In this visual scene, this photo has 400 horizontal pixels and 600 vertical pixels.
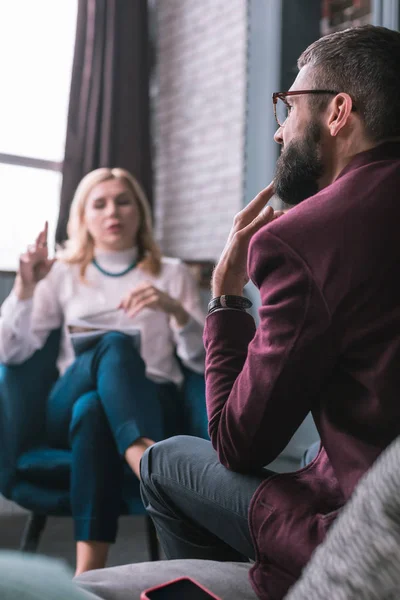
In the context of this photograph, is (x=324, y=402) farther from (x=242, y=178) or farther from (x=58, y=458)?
(x=242, y=178)

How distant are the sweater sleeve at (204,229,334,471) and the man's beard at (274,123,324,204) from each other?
0.22 metres

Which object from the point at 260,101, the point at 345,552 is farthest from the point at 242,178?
the point at 345,552

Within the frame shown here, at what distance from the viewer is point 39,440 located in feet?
6.29

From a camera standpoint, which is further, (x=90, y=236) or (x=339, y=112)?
(x=90, y=236)

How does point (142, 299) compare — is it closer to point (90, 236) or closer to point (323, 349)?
point (90, 236)

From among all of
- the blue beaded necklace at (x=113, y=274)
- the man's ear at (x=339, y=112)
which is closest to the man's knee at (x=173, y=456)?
the man's ear at (x=339, y=112)

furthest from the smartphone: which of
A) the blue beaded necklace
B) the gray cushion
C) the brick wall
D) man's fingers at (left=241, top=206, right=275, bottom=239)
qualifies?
the brick wall

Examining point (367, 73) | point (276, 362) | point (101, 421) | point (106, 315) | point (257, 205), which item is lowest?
point (101, 421)

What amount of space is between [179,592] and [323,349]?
0.30 meters

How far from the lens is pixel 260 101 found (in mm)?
3062

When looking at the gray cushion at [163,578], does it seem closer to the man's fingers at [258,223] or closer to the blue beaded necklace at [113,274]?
the man's fingers at [258,223]

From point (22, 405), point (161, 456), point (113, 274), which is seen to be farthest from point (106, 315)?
point (161, 456)

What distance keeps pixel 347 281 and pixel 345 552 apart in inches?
15.4

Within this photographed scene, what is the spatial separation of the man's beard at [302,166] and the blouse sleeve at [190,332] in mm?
1128
